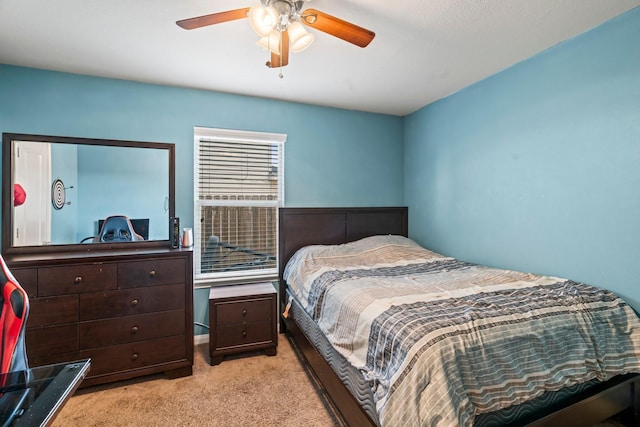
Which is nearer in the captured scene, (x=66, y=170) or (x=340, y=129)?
(x=66, y=170)

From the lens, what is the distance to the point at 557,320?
4.72 ft

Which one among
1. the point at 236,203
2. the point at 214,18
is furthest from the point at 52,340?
the point at 214,18

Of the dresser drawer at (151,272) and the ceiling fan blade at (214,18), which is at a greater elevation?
the ceiling fan blade at (214,18)

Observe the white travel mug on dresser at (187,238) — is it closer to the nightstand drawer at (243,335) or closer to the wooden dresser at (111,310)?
the wooden dresser at (111,310)

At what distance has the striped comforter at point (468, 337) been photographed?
115 cm

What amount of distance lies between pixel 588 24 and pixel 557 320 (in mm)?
1857

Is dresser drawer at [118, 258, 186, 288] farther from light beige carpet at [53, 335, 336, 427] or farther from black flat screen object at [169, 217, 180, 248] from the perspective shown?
light beige carpet at [53, 335, 336, 427]

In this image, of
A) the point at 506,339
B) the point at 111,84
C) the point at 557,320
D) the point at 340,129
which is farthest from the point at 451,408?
the point at 111,84

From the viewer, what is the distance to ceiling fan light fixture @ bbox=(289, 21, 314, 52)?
1511 millimetres

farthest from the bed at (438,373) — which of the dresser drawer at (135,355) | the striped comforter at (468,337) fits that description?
the dresser drawer at (135,355)

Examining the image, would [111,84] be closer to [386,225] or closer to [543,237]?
[386,225]

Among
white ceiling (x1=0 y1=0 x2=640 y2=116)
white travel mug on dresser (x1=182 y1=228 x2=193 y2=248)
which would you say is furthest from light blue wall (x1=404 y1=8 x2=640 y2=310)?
white travel mug on dresser (x1=182 y1=228 x2=193 y2=248)

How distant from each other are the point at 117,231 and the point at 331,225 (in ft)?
6.63

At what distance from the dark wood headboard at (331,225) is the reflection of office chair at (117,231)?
4.40 feet
